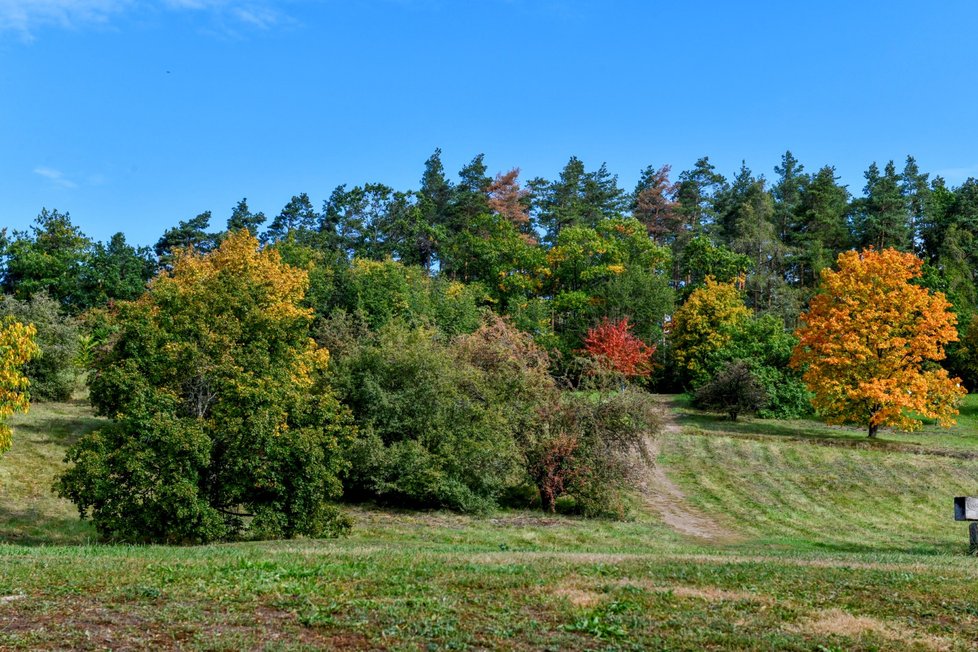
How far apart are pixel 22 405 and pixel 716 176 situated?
88.9 metres

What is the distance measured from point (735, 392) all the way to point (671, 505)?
767 inches

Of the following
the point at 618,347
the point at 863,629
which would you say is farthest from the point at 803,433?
→ the point at 863,629

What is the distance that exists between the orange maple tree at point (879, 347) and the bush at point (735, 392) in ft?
15.0

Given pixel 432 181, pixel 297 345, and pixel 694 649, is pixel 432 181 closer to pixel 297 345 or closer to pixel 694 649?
pixel 297 345

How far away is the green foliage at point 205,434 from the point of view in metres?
18.9

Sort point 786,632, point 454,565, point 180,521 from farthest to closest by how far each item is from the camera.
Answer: point 180,521, point 454,565, point 786,632

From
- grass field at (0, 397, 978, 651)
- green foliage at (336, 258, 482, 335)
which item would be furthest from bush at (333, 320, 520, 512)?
green foliage at (336, 258, 482, 335)

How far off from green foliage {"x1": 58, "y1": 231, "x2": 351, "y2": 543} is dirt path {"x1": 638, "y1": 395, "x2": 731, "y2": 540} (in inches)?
509

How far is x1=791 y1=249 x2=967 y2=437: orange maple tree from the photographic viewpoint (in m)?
41.2

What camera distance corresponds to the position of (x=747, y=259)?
7056cm

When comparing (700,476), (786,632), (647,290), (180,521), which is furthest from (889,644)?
(647,290)

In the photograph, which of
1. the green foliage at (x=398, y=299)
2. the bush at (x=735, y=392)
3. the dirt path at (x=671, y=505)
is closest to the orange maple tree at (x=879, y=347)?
the bush at (x=735, y=392)

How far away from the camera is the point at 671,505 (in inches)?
1222

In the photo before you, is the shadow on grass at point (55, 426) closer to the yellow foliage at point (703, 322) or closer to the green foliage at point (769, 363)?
the green foliage at point (769, 363)
